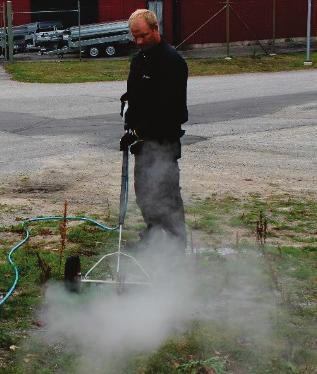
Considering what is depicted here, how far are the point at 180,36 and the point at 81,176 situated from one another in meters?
22.9

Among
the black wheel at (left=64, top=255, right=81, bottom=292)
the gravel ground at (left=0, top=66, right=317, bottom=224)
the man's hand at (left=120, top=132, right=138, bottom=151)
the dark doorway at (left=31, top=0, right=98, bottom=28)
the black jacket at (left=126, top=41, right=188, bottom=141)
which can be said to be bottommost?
the gravel ground at (left=0, top=66, right=317, bottom=224)

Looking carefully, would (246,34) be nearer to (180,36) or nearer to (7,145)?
(180,36)

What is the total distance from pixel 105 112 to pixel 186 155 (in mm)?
4538

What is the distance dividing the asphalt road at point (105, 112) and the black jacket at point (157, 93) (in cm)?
422

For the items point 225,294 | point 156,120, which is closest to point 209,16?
point 156,120

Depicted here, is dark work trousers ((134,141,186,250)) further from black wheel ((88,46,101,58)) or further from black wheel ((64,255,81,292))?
black wheel ((88,46,101,58))

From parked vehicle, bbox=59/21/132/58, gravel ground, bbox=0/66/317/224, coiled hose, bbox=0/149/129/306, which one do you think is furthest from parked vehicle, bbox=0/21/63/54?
coiled hose, bbox=0/149/129/306

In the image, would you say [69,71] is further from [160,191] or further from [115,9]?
[160,191]

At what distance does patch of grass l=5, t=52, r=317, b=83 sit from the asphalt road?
0.97 m

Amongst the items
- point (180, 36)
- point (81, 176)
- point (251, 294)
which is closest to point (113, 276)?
point (251, 294)

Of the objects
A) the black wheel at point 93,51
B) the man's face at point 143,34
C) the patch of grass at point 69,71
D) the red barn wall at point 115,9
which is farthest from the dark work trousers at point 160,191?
the red barn wall at point 115,9

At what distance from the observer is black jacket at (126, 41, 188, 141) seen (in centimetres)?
549

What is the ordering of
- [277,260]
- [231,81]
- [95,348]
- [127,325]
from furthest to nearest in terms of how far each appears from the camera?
[231,81] < [277,260] < [127,325] < [95,348]

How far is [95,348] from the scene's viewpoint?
4426mm
